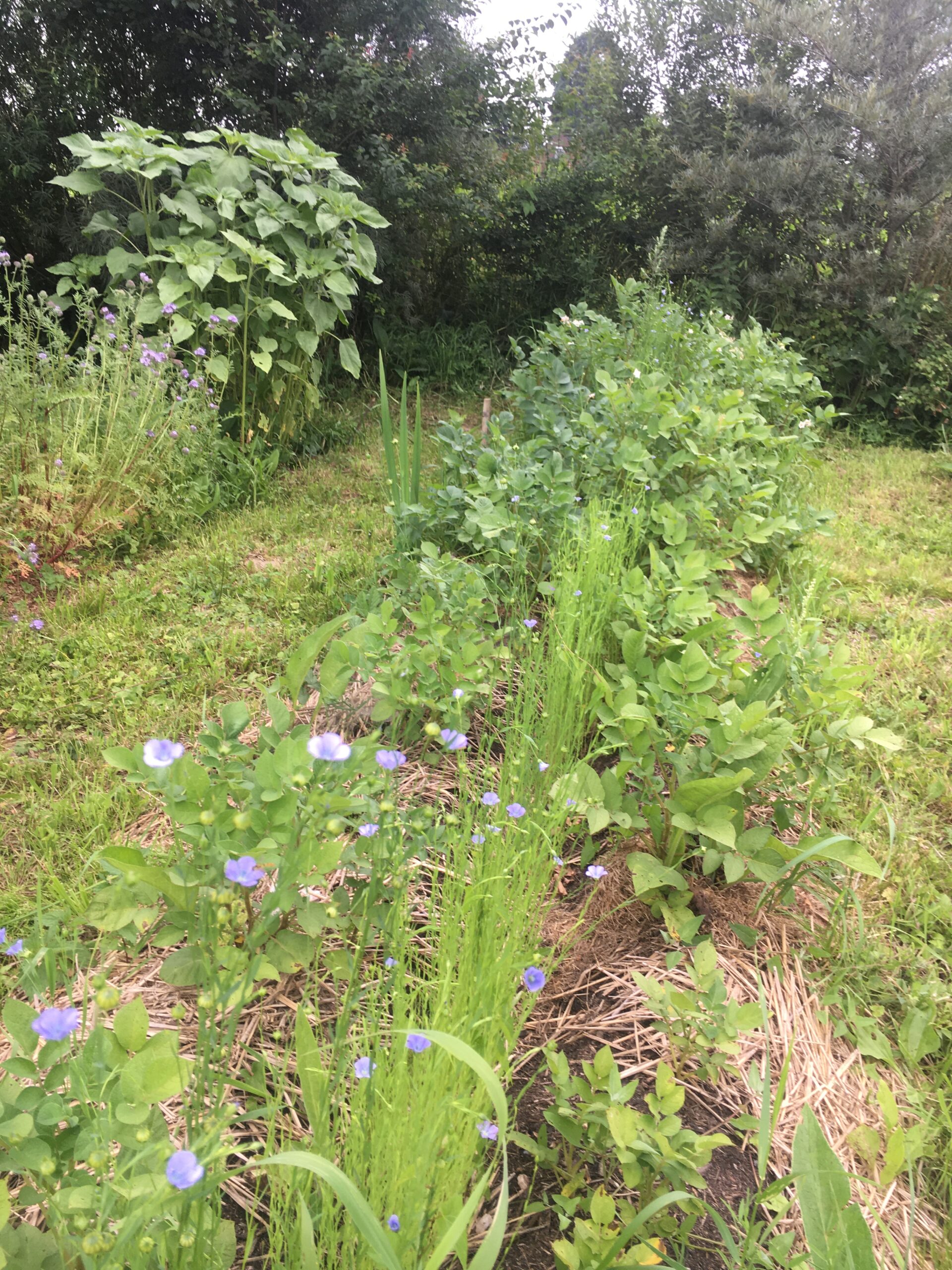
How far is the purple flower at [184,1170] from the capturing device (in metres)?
0.61

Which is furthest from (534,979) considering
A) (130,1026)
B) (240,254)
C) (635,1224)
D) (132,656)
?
(240,254)

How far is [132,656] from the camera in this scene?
2.35 meters

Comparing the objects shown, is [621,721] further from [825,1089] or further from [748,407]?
[748,407]

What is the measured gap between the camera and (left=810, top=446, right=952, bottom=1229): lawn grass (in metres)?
1.42

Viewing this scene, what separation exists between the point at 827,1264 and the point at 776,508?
2.76m

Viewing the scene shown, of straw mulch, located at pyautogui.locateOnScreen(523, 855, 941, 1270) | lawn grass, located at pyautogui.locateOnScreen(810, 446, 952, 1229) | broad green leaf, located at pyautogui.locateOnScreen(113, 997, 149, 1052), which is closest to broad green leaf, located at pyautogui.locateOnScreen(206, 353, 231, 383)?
lawn grass, located at pyautogui.locateOnScreen(810, 446, 952, 1229)

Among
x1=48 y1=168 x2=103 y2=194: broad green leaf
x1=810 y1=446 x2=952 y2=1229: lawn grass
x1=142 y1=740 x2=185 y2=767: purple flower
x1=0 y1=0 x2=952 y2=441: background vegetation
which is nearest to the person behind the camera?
x1=142 y1=740 x2=185 y2=767: purple flower

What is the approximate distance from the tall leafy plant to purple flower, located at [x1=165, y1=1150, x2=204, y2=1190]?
3.49 meters

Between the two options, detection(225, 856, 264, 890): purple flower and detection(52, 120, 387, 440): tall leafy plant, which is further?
detection(52, 120, 387, 440): tall leafy plant

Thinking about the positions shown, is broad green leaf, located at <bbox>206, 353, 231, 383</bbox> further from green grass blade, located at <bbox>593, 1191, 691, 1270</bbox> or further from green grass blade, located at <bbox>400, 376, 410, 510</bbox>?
green grass blade, located at <bbox>593, 1191, 691, 1270</bbox>

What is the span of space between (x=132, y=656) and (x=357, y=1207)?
1968 millimetres

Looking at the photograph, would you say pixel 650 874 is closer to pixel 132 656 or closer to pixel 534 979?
pixel 534 979

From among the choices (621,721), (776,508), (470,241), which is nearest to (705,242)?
(470,241)

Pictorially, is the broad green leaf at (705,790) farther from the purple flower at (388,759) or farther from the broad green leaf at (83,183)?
the broad green leaf at (83,183)
